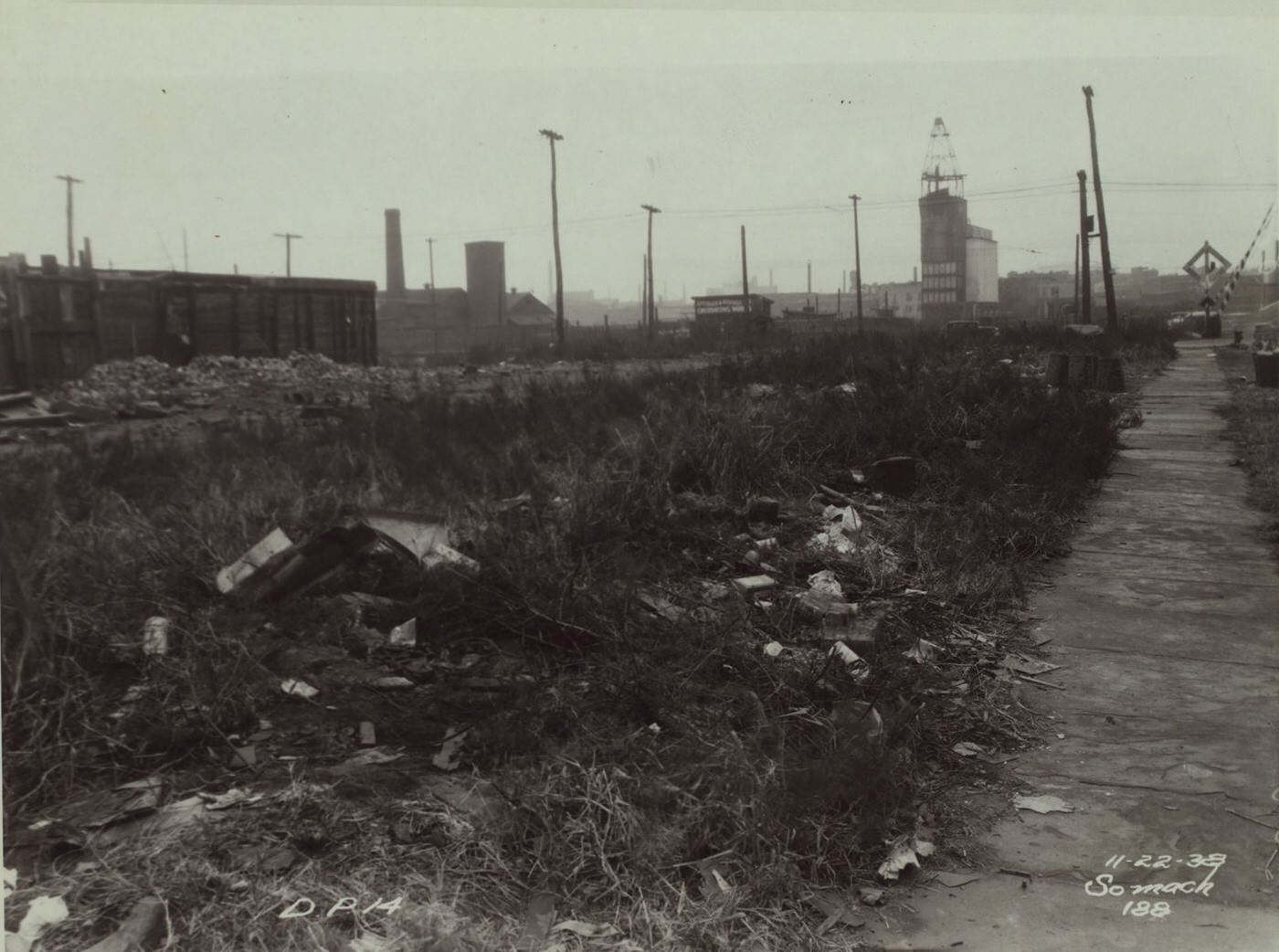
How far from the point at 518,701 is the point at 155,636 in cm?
146

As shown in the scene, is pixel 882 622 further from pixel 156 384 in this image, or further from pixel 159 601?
pixel 156 384

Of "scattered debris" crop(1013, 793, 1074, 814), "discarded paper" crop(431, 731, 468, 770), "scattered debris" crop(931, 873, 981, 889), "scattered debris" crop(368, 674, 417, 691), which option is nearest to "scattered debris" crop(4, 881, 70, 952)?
"discarded paper" crop(431, 731, 468, 770)

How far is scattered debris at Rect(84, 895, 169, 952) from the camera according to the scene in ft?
6.70

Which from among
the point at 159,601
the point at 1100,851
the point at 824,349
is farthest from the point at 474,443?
the point at 824,349

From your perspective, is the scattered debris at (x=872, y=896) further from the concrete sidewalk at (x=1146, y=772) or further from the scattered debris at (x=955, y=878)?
the scattered debris at (x=955, y=878)

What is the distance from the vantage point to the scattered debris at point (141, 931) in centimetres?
204

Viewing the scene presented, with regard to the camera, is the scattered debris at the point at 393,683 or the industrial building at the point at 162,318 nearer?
the scattered debris at the point at 393,683

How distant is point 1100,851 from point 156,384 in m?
16.6

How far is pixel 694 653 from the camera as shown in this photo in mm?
3408

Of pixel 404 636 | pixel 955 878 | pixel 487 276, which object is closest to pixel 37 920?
pixel 404 636

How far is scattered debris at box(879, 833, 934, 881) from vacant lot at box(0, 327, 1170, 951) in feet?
0.04

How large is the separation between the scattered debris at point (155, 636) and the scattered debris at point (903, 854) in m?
2.58

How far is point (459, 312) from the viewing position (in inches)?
2179

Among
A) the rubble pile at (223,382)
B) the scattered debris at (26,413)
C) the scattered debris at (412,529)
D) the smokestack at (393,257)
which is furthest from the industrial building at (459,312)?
the scattered debris at (412,529)
